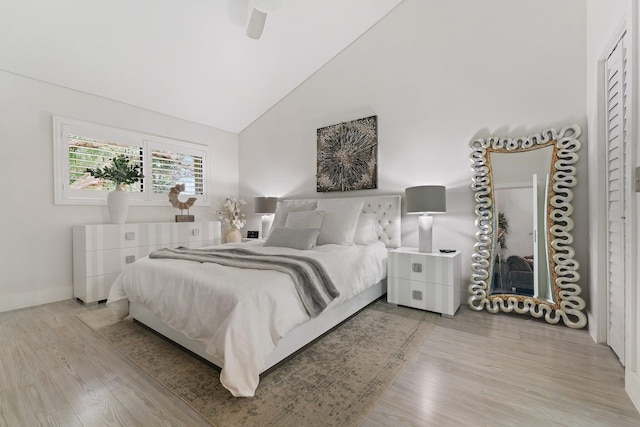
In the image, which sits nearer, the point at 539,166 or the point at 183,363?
the point at 183,363

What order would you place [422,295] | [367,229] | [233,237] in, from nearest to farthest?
[422,295] → [367,229] → [233,237]

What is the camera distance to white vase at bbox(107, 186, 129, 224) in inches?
130

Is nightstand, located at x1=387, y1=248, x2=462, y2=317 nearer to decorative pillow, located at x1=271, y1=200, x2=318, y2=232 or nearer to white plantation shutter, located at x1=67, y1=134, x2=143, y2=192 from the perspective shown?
decorative pillow, located at x1=271, y1=200, x2=318, y2=232

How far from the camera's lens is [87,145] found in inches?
133

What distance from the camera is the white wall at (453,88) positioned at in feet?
8.10

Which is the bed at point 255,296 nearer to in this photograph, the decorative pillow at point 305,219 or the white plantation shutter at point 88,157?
the decorative pillow at point 305,219

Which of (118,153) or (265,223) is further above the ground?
(118,153)

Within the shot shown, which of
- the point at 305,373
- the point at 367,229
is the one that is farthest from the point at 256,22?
the point at 305,373

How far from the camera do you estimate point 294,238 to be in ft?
9.20

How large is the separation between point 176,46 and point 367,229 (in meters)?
3.06

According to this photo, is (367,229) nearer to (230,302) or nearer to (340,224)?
(340,224)

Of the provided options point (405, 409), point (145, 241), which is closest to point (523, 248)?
point (405, 409)

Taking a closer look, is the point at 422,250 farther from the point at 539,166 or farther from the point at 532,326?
the point at 539,166

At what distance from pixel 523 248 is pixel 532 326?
690 mm
